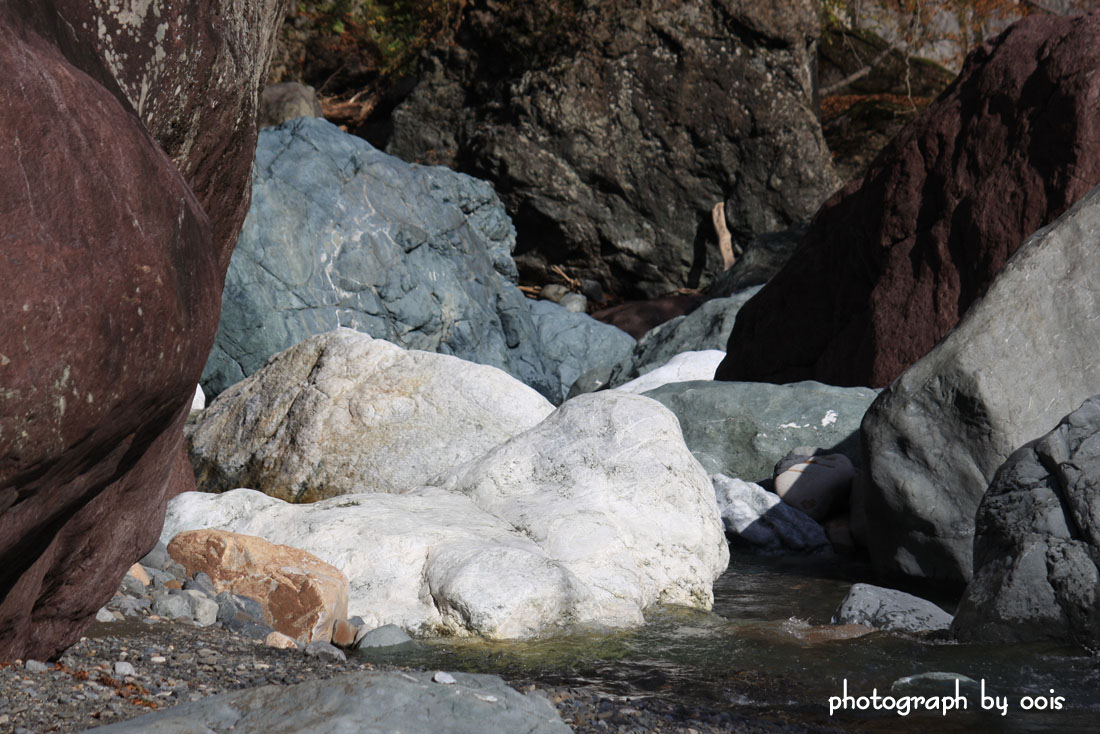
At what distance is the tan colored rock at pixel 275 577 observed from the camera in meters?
3.96

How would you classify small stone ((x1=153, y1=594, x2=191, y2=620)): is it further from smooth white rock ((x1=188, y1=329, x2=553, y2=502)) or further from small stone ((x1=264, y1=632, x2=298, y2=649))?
smooth white rock ((x1=188, y1=329, x2=553, y2=502))

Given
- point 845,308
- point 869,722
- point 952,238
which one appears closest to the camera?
point 869,722

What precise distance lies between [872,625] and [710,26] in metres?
15.2

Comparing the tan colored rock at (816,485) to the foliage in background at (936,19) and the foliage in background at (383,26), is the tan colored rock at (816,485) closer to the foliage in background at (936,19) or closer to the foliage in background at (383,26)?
the foliage in background at (383,26)

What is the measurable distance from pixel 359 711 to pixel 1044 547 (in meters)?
2.98

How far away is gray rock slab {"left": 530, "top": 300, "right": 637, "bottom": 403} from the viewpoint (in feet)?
46.4

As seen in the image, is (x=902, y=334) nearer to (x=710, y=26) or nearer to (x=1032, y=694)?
(x=1032, y=694)

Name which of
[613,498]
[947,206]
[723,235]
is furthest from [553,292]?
[613,498]

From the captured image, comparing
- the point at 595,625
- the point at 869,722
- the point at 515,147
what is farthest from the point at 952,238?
the point at 515,147

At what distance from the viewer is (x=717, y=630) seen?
14.4ft

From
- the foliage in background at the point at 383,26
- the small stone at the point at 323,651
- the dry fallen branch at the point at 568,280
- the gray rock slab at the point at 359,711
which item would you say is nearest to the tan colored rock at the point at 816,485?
the small stone at the point at 323,651

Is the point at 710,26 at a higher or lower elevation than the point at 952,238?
higher

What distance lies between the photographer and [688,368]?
1056 cm

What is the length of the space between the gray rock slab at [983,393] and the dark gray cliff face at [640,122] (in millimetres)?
12523
